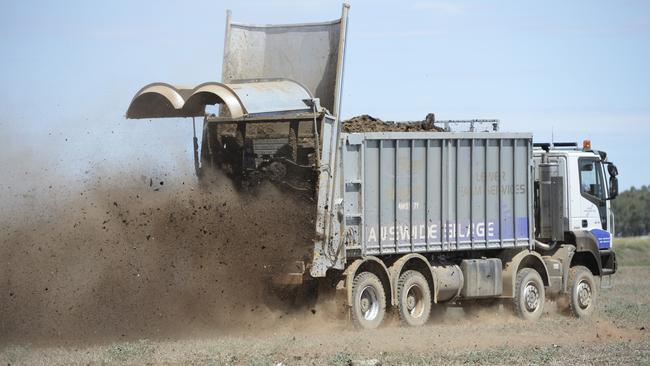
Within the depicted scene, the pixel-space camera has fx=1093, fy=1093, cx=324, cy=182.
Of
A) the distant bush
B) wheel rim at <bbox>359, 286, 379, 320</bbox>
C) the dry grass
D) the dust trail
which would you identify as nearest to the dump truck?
wheel rim at <bbox>359, 286, 379, 320</bbox>

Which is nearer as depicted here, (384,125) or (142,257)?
(142,257)

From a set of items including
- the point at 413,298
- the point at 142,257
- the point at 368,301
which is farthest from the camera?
the point at 413,298

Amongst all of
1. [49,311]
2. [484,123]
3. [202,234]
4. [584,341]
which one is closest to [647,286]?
[484,123]

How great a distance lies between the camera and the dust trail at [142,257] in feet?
47.3

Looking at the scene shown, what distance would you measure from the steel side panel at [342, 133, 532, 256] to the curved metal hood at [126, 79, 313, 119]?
1118 millimetres

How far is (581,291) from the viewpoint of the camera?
2167 centimetres

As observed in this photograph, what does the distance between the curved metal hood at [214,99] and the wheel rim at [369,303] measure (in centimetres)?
311

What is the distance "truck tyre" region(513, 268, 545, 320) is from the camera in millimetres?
20344

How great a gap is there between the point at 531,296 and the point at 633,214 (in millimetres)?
106259

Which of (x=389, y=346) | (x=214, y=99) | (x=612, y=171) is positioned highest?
(x=214, y=99)

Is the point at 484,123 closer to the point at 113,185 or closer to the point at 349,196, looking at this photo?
the point at 349,196

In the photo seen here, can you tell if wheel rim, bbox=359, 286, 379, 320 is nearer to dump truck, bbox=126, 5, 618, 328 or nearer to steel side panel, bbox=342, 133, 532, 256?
dump truck, bbox=126, 5, 618, 328

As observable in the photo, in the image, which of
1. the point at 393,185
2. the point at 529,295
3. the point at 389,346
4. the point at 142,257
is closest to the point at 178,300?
the point at 142,257

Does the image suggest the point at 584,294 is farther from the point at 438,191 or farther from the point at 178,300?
the point at 178,300
